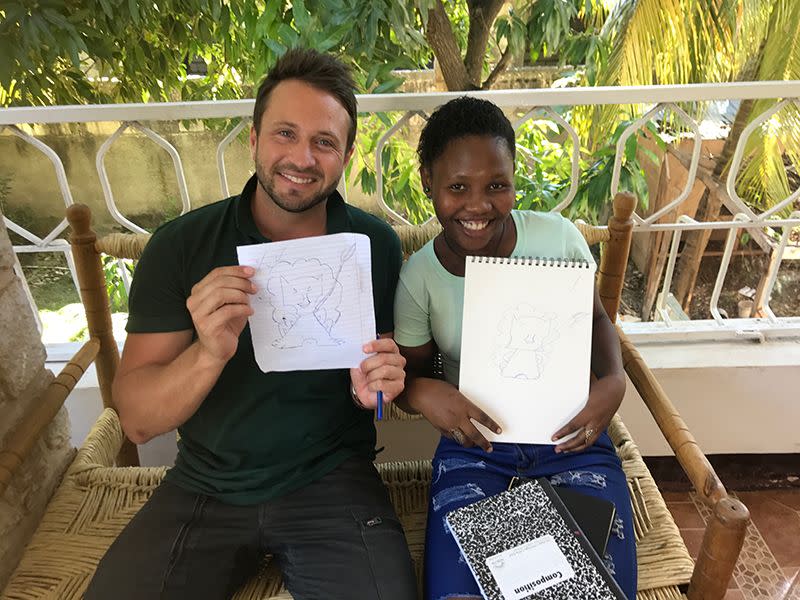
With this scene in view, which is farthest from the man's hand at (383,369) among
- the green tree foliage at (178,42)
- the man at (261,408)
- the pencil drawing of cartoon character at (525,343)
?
the green tree foliage at (178,42)

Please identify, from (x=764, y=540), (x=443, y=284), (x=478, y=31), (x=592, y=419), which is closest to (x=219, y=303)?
(x=443, y=284)

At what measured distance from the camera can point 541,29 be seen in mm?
2301

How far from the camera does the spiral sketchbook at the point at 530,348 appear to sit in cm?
114

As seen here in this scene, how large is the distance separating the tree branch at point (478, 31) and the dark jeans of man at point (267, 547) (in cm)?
205

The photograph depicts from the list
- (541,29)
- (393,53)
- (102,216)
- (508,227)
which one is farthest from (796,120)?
(102,216)

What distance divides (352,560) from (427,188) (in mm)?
723

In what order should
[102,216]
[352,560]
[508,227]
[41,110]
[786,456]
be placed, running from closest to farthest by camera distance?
[352,560]
[508,227]
[41,110]
[786,456]
[102,216]

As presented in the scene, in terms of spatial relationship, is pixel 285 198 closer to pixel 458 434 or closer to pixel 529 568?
pixel 458 434

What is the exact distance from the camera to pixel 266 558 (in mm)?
1211

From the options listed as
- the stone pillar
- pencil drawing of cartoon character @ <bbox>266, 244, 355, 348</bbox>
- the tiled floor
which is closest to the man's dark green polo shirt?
pencil drawing of cartoon character @ <bbox>266, 244, 355, 348</bbox>

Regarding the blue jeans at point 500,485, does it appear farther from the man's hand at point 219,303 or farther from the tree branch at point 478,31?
the tree branch at point 478,31

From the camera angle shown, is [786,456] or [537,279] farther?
[786,456]

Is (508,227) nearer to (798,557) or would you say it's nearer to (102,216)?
(798,557)

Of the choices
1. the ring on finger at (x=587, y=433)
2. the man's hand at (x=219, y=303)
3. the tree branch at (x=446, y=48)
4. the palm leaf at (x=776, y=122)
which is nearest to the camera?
the man's hand at (x=219, y=303)
